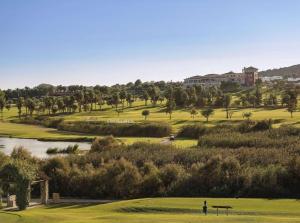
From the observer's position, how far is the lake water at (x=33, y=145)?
85.6 m

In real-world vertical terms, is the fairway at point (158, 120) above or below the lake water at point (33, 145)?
above

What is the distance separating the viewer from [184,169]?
166ft

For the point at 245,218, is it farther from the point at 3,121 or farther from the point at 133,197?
the point at 3,121

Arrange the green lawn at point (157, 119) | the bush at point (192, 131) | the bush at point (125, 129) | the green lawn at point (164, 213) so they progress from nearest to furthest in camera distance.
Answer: the green lawn at point (164, 213) < the bush at point (192, 131) < the green lawn at point (157, 119) < the bush at point (125, 129)

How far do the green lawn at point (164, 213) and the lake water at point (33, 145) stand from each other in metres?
43.6

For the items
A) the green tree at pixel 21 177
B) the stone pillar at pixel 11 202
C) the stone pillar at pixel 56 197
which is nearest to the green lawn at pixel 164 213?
the green tree at pixel 21 177

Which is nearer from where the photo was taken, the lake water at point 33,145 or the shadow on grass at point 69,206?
the shadow on grass at point 69,206

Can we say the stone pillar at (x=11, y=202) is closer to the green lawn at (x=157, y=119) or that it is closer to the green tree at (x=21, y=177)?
the green tree at (x=21, y=177)

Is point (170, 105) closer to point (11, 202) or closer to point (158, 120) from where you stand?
point (158, 120)

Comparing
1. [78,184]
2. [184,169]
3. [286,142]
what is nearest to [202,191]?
[184,169]

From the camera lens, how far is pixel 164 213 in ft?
116

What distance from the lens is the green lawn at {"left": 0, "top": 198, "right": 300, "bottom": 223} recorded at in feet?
99.3

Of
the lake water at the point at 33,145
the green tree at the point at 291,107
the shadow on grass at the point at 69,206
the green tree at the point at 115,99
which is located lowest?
the shadow on grass at the point at 69,206

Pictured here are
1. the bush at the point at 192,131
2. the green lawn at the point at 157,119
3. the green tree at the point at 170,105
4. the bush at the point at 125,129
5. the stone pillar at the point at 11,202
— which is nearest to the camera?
the stone pillar at the point at 11,202
